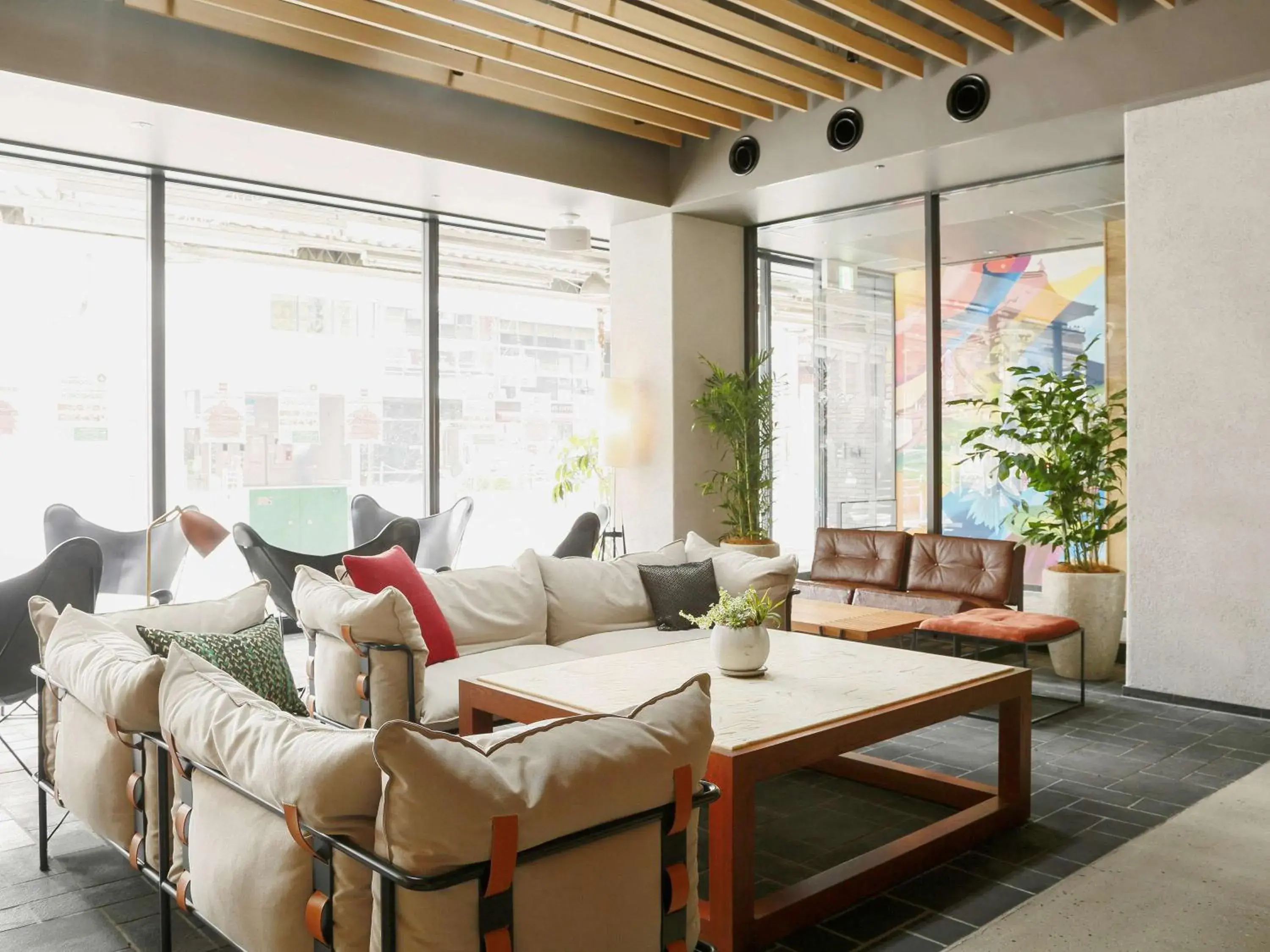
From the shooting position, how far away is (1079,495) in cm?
584

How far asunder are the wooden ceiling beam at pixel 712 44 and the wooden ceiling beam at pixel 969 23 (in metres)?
0.89

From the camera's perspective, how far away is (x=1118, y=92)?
17.1 ft

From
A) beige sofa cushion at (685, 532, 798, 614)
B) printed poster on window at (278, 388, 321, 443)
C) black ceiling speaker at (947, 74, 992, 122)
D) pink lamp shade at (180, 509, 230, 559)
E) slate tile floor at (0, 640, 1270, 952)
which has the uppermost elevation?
black ceiling speaker at (947, 74, 992, 122)

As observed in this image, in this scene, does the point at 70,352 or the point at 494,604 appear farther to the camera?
Answer: the point at 70,352

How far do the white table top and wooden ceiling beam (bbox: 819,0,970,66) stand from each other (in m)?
2.98

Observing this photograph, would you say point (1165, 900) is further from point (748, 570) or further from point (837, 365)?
point (837, 365)

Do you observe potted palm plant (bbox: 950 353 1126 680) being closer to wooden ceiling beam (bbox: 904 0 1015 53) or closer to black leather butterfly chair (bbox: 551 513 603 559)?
wooden ceiling beam (bbox: 904 0 1015 53)

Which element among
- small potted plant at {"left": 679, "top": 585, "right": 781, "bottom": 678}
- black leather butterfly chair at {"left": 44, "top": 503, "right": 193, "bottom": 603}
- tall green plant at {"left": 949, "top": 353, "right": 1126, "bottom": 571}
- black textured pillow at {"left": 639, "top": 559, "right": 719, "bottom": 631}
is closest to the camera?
small potted plant at {"left": 679, "top": 585, "right": 781, "bottom": 678}

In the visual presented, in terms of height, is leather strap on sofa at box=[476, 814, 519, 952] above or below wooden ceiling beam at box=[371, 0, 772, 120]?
below

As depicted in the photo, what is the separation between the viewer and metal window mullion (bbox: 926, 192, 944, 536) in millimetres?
6984

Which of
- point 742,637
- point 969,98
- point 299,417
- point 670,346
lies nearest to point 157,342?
point 299,417

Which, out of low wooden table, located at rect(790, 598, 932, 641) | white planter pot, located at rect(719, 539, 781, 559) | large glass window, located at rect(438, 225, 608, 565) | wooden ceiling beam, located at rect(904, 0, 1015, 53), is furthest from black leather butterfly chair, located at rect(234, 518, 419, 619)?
wooden ceiling beam, located at rect(904, 0, 1015, 53)

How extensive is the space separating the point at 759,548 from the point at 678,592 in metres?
2.42

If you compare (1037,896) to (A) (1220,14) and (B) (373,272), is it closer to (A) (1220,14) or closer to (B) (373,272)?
(A) (1220,14)
